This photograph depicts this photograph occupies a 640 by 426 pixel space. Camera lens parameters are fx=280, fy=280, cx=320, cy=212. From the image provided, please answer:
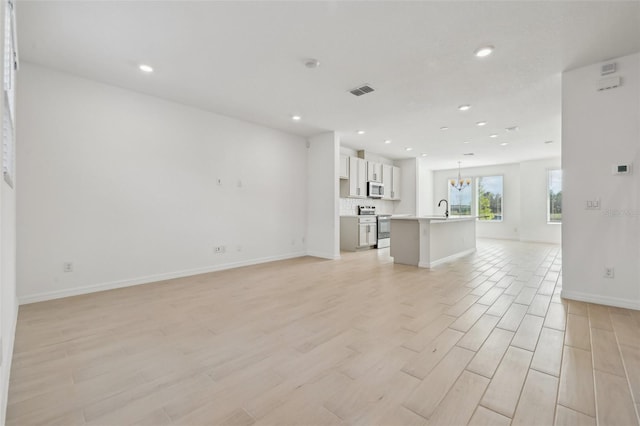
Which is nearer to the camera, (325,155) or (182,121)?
(182,121)

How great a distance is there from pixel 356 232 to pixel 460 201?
19.8 feet

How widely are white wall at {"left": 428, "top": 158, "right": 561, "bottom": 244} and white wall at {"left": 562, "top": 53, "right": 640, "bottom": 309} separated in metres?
6.66

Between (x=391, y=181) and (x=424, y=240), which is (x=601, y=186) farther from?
(x=391, y=181)

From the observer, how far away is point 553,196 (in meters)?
8.71

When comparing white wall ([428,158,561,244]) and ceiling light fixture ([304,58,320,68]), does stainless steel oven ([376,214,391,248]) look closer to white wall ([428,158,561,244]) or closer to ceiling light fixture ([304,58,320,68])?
white wall ([428,158,561,244])

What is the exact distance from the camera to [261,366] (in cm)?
192

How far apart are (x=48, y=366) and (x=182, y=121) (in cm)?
358

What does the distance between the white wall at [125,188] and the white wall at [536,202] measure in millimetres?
8436

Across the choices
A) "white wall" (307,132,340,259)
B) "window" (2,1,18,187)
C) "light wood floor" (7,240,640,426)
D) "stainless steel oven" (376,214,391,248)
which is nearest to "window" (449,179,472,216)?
"stainless steel oven" (376,214,391,248)

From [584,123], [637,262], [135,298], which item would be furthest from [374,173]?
[135,298]

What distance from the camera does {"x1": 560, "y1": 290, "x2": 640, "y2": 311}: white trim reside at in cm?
294

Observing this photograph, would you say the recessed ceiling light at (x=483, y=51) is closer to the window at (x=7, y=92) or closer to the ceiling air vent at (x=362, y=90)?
the ceiling air vent at (x=362, y=90)

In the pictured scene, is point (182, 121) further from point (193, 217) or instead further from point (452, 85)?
point (452, 85)

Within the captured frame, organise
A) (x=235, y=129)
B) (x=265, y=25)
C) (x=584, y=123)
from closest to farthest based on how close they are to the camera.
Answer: (x=265, y=25) < (x=584, y=123) < (x=235, y=129)
